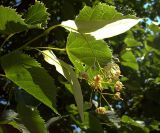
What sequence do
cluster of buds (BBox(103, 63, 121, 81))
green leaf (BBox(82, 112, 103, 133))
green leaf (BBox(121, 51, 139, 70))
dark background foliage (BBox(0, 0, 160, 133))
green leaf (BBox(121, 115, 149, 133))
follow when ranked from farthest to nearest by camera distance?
green leaf (BBox(121, 51, 139, 70)), green leaf (BBox(121, 115, 149, 133)), dark background foliage (BBox(0, 0, 160, 133)), green leaf (BBox(82, 112, 103, 133)), cluster of buds (BBox(103, 63, 121, 81))

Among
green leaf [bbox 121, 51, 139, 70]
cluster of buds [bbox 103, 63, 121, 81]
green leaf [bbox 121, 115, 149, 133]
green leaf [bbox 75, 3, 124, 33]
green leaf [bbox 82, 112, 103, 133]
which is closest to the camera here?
green leaf [bbox 75, 3, 124, 33]

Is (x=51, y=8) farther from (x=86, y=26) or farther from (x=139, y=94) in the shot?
(x=86, y=26)

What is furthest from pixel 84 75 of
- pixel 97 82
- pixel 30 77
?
pixel 30 77

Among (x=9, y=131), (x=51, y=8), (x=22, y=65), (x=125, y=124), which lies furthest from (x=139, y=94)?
(x=22, y=65)

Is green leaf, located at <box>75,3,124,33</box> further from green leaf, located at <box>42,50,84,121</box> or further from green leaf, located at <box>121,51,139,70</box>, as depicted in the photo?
green leaf, located at <box>121,51,139,70</box>

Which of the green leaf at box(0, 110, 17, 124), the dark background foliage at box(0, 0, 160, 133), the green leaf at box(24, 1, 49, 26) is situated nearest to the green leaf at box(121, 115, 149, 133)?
the dark background foliage at box(0, 0, 160, 133)

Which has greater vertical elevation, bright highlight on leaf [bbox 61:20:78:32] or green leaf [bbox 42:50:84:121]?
bright highlight on leaf [bbox 61:20:78:32]

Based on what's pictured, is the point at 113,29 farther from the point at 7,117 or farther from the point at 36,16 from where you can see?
the point at 7,117

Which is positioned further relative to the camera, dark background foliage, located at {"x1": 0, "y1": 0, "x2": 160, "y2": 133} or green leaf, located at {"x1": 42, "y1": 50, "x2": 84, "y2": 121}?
dark background foliage, located at {"x1": 0, "y1": 0, "x2": 160, "y2": 133}
